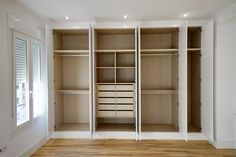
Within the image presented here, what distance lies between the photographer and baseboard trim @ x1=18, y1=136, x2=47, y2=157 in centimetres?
324

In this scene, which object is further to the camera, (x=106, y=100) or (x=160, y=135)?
(x=106, y=100)

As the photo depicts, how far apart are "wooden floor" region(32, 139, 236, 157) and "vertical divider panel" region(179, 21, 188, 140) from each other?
0.32 metres

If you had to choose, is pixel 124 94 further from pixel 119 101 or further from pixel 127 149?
pixel 127 149

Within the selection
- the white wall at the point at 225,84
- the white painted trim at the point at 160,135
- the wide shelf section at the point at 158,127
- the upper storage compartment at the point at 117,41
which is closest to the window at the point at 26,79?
the upper storage compartment at the point at 117,41

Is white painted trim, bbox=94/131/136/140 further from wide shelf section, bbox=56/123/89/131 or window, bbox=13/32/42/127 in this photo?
window, bbox=13/32/42/127

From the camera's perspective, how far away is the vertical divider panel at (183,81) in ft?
12.4

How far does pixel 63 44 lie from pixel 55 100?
1420 millimetres

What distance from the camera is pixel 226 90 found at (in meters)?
3.67

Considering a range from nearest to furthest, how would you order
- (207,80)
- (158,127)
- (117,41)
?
(207,80), (158,127), (117,41)

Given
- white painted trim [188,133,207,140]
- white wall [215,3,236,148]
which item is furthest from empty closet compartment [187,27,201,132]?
white wall [215,3,236,148]

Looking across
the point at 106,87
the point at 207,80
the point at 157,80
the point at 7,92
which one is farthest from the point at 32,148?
the point at 207,80

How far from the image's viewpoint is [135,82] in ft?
13.9

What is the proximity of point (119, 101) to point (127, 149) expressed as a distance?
103 cm

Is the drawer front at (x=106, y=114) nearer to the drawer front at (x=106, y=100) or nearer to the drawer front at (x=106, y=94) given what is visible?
the drawer front at (x=106, y=100)
